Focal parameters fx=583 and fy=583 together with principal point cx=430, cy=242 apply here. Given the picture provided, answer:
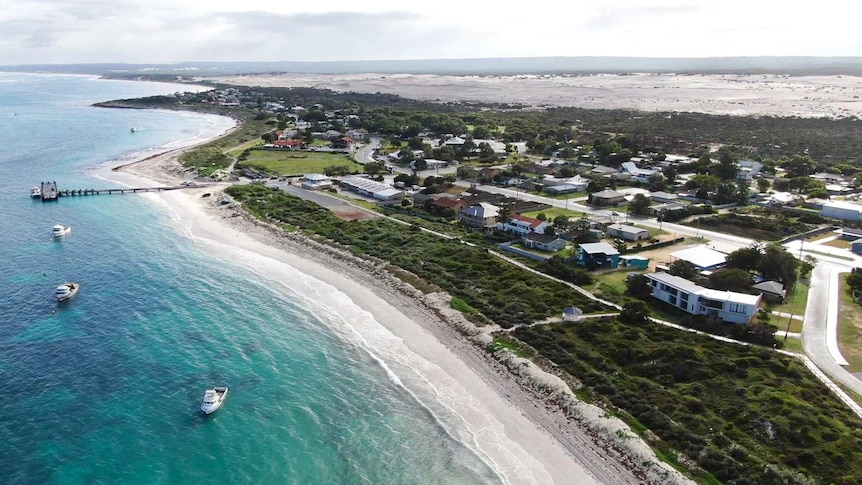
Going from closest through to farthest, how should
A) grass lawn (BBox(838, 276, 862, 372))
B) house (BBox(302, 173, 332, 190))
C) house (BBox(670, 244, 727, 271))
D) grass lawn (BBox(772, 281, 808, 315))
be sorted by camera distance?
grass lawn (BBox(838, 276, 862, 372))
grass lawn (BBox(772, 281, 808, 315))
house (BBox(670, 244, 727, 271))
house (BBox(302, 173, 332, 190))

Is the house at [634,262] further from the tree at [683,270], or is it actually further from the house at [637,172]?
the house at [637,172]

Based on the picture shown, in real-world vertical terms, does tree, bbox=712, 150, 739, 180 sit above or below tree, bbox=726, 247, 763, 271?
above

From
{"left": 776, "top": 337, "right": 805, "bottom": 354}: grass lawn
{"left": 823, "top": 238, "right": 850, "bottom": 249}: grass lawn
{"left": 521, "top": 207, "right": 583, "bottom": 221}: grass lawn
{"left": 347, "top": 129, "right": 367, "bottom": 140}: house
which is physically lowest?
{"left": 776, "top": 337, "right": 805, "bottom": 354}: grass lawn

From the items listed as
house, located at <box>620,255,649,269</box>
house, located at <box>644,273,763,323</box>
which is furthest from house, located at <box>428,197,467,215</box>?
house, located at <box>644,273,763,323</box>

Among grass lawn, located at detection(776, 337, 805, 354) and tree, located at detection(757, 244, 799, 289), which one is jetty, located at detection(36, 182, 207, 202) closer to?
tree, located at detection(757, 244, 799, 289)

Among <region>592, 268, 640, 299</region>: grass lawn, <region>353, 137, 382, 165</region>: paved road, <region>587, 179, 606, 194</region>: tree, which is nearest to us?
<region>592, 268, 640, 299</region>: grass lawn

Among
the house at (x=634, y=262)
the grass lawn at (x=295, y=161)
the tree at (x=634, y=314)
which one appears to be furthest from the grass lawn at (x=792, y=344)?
the grass lawn at (x=295, y=161)
